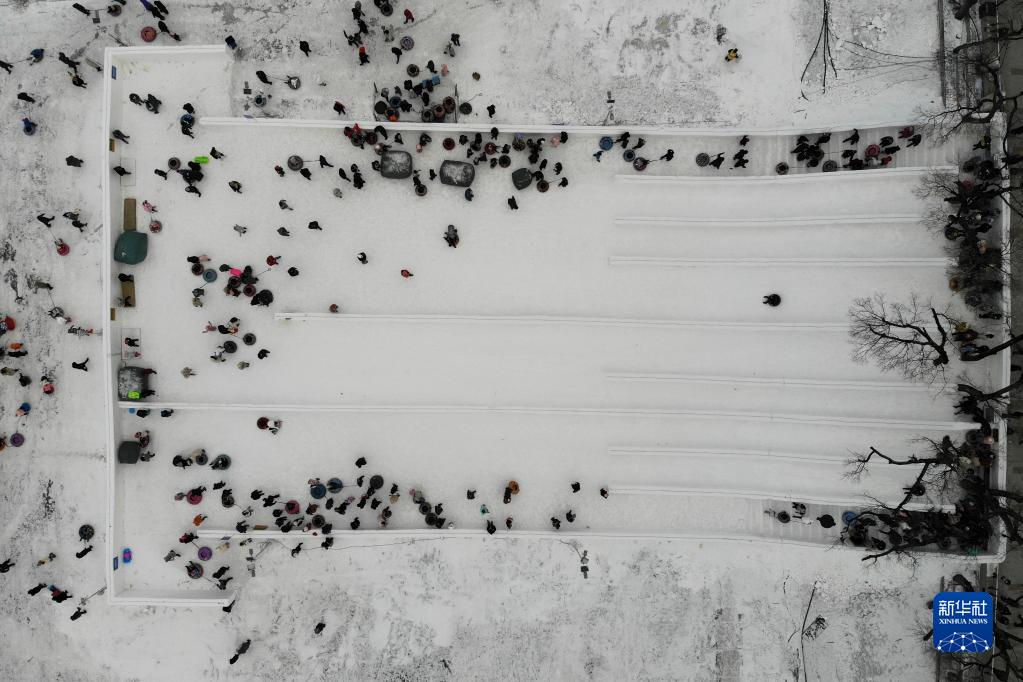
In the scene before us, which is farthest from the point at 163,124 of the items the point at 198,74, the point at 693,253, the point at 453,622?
the point at 453,622

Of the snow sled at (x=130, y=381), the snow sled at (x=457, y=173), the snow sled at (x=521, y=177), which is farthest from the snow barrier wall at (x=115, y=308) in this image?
the snow sled at (x=521, y=177)

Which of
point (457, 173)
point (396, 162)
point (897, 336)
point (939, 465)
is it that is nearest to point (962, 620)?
point (939, 465)

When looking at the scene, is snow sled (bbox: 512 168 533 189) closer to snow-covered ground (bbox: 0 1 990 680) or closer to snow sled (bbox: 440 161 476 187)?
snow-covered ground (bbox: 0 1 990 680)

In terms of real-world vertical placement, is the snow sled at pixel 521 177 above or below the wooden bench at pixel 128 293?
above

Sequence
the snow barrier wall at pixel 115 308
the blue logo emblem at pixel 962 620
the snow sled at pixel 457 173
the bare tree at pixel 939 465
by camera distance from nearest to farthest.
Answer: the bare tree at pixel 939 465
the snow barrier wall at pixel 115 308
the snow sled at pixel 457 173
the blue logo emblem at pixel 962 620

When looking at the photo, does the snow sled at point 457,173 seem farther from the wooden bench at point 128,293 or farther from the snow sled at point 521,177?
the wooden bench at point 128,293

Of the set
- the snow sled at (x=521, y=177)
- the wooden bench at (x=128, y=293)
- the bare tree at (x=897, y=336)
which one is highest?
the snow sled at (x=521, y=177)

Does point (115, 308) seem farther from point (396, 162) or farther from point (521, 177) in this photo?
point (521, 177)
